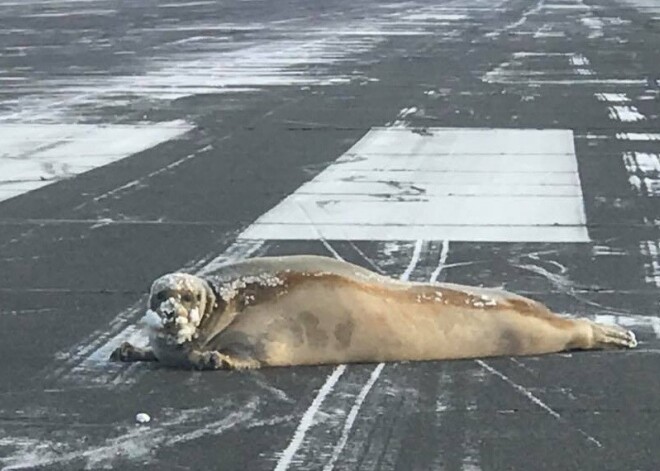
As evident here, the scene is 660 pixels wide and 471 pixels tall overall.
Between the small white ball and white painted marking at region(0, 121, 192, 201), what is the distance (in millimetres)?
5626

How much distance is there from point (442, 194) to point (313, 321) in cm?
504

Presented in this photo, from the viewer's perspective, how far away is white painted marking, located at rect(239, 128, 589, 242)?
9805 millimetres

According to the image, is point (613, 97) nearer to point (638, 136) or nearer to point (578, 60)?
point (638, 136)

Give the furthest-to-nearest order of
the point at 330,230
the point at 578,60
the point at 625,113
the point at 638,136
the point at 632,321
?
the point at 578,60
the point at 625,113
the point at 638,136
the point at 330,230
the point at 632,321

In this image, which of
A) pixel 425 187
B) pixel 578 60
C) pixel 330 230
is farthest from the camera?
pixel 578 60

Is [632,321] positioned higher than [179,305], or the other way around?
[179,305]

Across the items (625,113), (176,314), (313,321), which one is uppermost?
(176,314)

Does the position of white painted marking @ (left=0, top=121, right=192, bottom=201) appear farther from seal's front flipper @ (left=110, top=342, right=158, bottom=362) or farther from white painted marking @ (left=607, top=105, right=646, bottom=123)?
seal's front flipper @ (left=110, top=342, right=158, bottom=362)

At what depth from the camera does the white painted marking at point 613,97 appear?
59.5ft

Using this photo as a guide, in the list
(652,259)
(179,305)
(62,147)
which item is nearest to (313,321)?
(179,305)

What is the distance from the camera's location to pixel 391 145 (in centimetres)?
1415

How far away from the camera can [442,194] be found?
37.1 ft

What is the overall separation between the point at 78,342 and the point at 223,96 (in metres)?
11.9

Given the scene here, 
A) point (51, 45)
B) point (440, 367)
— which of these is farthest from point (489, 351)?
point (51, 45)
